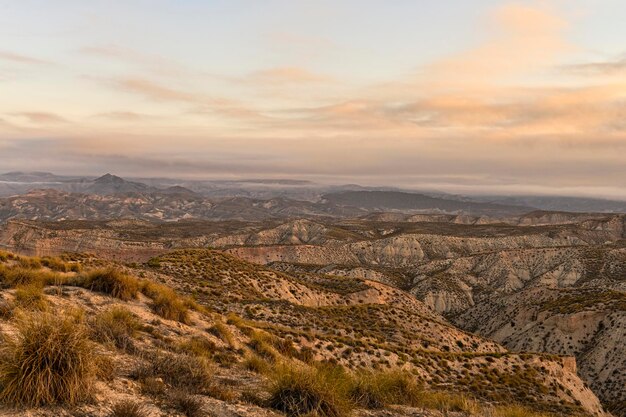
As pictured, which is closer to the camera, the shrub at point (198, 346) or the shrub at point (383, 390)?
the shrub at point (383, 390)

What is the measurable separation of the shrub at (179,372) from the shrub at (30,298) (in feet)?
16.0

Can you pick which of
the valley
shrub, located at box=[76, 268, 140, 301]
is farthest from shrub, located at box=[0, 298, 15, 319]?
the valley

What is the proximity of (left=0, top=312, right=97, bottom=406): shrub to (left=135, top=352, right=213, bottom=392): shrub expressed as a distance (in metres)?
2.17

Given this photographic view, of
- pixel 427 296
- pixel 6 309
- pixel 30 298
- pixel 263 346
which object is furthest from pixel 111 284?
pixel 427 296

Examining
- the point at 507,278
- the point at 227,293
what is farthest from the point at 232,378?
the point at 507,278

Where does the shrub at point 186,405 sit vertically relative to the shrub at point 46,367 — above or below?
below

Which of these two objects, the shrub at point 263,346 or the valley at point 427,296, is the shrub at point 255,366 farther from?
the valley at point 427,296

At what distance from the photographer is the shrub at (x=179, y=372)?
382 inches

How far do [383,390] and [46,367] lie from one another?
937 centimetres

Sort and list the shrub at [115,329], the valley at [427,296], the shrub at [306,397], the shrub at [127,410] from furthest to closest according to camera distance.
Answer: the valley at [427,296] < the shrub at [115,329] < the shrub at [306,397] < the shrub at [127,410]

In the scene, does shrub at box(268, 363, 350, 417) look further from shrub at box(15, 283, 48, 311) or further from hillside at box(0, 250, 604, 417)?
shrub at box(15, 283, 48, 311)

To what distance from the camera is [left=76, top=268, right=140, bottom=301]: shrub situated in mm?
17406

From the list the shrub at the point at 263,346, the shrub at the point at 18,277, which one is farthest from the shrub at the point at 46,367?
the shrub at the point at 263,346

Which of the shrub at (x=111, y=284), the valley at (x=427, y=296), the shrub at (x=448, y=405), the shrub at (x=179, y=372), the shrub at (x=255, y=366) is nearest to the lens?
the shrub at (x=179, y=372)
